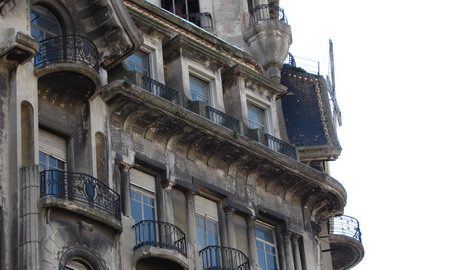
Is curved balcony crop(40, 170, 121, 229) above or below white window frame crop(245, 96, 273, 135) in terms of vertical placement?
below

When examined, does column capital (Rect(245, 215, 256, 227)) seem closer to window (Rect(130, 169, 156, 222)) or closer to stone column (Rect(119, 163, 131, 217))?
window (Rect(130, 169, 156, 222))

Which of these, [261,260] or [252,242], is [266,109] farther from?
[261,260]

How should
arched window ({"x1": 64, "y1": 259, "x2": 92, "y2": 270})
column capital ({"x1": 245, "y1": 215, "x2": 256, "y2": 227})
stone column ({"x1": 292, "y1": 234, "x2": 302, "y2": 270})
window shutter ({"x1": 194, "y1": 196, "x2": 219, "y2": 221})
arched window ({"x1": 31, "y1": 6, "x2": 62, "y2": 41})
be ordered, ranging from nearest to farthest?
1. arched window ({"x1": 64, "y1": 259, "x2": 92, "y2": 270})
2. arched window ({"x1": 31, "y1": 6, "x2": 62, "y2": 41})
3. window shutter ({"x1": 194, "y1": 196, "x2": 219, "y2": 221})
4. column capital ({"x1": 245, "y1": 215, "x2": 256, "y2": 227})
5. stone column ({"x1": 292, "y1": 234, "x2": 302, "y2": 270})

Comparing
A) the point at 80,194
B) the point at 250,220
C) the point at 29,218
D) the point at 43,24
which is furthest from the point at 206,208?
the point at 29,218

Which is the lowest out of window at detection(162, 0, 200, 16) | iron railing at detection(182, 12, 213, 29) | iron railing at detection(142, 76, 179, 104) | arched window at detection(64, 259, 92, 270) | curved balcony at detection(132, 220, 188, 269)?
arched window at detection(64, 259, 92, 270)

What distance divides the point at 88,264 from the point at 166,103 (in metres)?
5.96

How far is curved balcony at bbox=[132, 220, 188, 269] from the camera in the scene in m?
33.6

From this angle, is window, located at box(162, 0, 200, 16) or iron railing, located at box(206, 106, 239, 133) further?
window, located at box(162, 0, 200, 16)

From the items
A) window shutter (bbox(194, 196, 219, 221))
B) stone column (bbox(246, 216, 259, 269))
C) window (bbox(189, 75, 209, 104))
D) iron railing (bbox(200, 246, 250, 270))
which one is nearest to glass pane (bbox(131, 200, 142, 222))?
iron railing (bbox(200, 246, 250, 270))

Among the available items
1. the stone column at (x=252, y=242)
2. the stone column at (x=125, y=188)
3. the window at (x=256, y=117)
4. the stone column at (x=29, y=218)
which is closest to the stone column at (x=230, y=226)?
the stone column at (x=252, y=242)

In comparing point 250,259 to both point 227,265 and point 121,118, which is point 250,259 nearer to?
point 227,265

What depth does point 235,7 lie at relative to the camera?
44344 mm

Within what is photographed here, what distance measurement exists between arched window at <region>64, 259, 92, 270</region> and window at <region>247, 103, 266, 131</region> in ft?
32.7

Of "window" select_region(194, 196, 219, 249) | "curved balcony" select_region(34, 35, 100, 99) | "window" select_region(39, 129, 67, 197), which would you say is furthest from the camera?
"window" select_region(194, 196, 219, 249)
